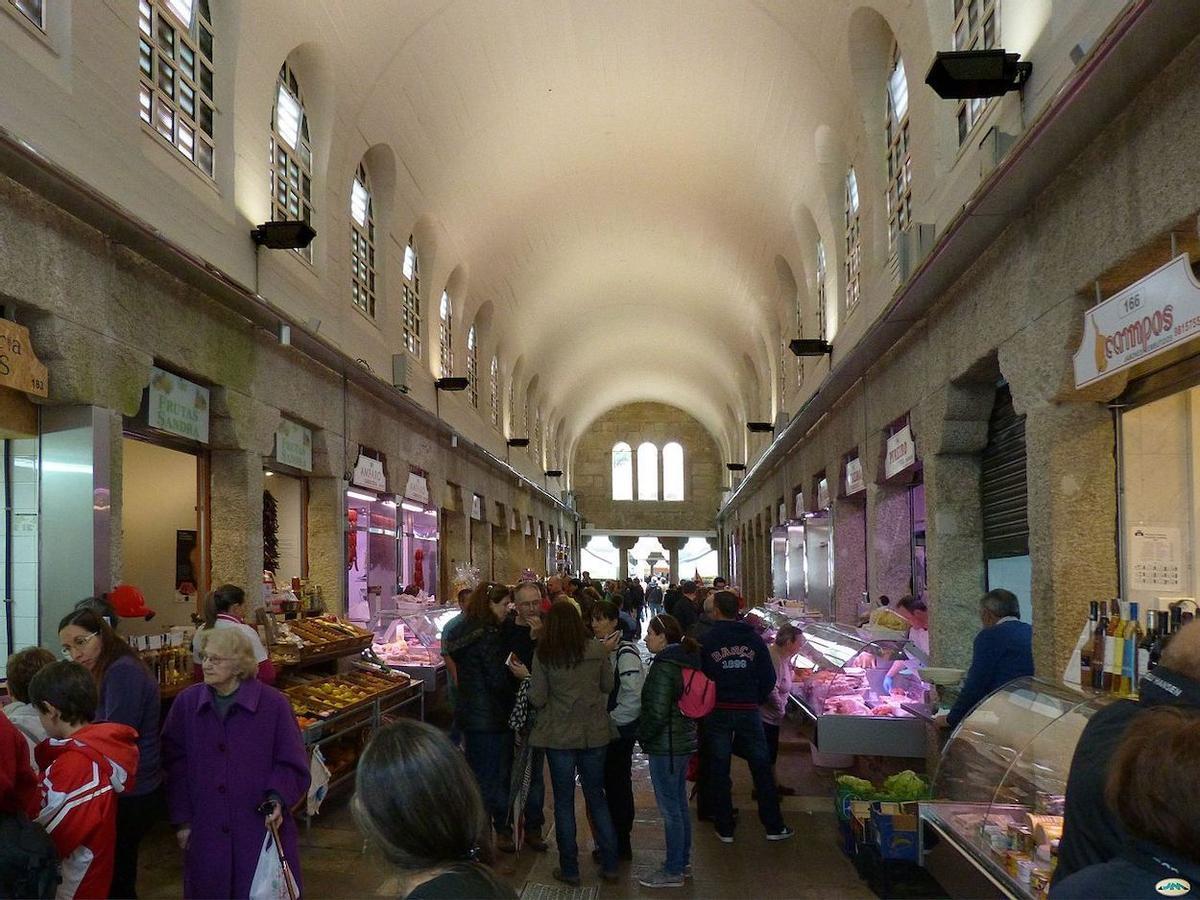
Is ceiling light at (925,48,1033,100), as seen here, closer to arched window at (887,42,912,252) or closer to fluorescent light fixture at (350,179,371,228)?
arched window at (887,42,912,252)

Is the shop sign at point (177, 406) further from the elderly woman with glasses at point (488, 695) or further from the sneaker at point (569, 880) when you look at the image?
the sneaker at point (569, 880)

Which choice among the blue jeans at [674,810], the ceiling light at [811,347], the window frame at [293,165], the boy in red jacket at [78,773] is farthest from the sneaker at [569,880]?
the ceiling light at [811,347]

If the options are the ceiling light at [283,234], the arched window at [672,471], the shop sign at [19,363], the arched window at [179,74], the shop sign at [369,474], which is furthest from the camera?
the arched window at [672,471]

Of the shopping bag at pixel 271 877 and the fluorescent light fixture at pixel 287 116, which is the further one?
the fluorescent light fixture at pixel 287 116

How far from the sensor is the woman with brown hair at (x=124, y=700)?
399 cm

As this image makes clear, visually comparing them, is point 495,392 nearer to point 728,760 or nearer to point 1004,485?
point 1004,485

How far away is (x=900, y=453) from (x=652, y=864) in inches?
190

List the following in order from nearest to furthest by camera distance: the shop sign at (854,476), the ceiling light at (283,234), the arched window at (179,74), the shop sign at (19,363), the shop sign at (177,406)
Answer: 1. the shop sign at (19,363)
2. the arched window at (179,74)
3. the shop sign at (177,406)
4. the ceiling light at (283,234)
5. the shop sign at (854,476)

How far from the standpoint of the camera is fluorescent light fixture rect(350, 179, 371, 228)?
11445 mm

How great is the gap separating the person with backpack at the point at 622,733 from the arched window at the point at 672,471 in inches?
1281

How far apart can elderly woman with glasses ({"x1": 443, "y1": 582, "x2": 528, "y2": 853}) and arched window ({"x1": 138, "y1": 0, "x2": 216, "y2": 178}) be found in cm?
400

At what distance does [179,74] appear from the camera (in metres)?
7.30

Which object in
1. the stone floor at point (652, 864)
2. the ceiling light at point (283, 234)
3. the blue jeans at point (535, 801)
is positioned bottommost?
the stone floor at point (652, 864)

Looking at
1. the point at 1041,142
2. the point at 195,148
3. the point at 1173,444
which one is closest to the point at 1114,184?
the point at 1041,142
